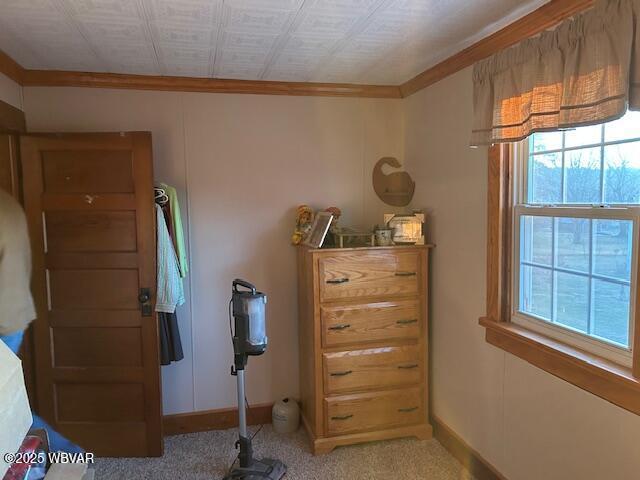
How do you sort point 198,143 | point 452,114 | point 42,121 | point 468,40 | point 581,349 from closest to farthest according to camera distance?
point 581,349 < point 468,40 < point 452,114 < point 42,121 < point 198,143

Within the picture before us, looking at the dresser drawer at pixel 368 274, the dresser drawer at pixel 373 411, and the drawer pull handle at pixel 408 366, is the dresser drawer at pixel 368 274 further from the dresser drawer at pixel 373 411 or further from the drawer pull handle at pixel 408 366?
the dresser drawer at pixel 373 411

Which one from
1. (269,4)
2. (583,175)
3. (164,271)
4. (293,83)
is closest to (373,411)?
(164,271)

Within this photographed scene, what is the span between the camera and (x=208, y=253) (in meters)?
3.04

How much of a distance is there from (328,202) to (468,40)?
135 cm

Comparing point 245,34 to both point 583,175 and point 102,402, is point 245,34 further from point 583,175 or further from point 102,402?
point 102,402

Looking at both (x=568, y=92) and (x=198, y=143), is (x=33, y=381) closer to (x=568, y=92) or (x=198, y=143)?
(x=198, y=143)

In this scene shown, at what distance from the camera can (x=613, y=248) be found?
5.59 feet

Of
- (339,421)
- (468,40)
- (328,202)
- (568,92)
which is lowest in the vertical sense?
(339,421)

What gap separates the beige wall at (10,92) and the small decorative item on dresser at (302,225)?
5.86 feet

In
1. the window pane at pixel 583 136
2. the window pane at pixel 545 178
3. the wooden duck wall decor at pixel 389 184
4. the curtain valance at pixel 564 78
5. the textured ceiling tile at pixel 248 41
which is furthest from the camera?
the wooden duck wall decor at pixel 389 184

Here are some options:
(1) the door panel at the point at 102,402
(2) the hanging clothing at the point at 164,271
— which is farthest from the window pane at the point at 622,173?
(1) the door panel at the point at 102,402

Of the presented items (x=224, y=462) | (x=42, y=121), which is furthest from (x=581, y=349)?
(x=42, y=121)

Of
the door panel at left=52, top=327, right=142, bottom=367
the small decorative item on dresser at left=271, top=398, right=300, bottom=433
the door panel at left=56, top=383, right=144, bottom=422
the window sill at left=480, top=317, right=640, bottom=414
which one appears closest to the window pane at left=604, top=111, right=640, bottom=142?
the window sill at left=480, top=317, right=640, bottom=414

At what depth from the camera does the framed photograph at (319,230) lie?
2.75 meters
